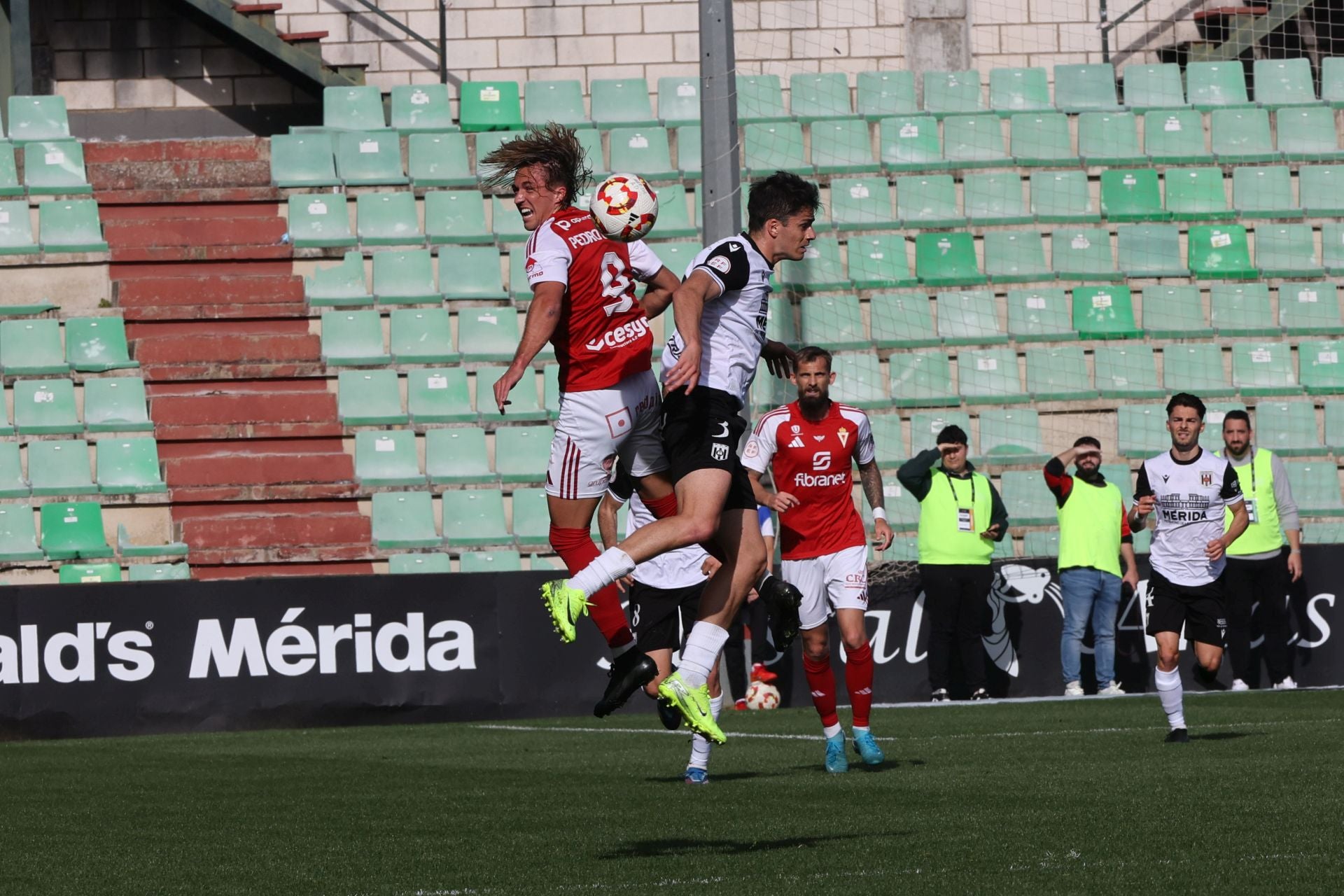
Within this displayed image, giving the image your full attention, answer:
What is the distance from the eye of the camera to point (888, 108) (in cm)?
1950

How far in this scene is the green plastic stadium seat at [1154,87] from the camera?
64.8ft

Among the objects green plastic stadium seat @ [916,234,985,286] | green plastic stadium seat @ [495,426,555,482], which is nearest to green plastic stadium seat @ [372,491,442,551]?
green plastic stadium seat @ [495,426,555,482]

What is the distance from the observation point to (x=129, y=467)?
53.2 ft

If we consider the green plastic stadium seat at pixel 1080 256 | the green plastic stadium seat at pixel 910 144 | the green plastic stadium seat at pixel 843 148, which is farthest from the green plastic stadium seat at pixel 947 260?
the green plastic stadium seat at pixel 843 148

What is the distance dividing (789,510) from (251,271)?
32.5 ft

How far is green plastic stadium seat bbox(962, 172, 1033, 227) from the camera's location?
1869cm

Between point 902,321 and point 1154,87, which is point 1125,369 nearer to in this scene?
point 902,321

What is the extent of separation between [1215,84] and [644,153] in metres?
6.31

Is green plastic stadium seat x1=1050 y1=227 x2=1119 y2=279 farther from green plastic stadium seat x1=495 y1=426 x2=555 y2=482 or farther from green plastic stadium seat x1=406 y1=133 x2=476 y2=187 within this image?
green plastic stadium seat x1=406 y1=133 x2=476 y2=187

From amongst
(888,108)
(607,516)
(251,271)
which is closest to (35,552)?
(251,271)

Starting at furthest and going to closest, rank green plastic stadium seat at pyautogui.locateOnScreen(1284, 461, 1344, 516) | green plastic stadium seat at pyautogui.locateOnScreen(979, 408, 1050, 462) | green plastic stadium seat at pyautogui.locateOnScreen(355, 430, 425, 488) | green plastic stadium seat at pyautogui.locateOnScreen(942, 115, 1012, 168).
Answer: green plastic stadium seat at pyautogui.locateOnScreen(942, 115, 1012, 168)
green plastic stadium seat at pyautogui.locateOnScreen(979, 408, 1050, 462)
green plastic stadium seat at pyautogui.locateOnScreen(1284, 461, 1344, 516)
green plastic stadium seat at pyautogui.locateOnScreen(355, 430, 425, 488)

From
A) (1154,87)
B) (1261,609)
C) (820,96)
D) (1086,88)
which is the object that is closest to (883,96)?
(820,96)

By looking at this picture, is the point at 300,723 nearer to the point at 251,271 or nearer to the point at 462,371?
the point at 462,371

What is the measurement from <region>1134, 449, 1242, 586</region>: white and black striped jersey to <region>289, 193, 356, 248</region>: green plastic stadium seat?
31.7 feet
